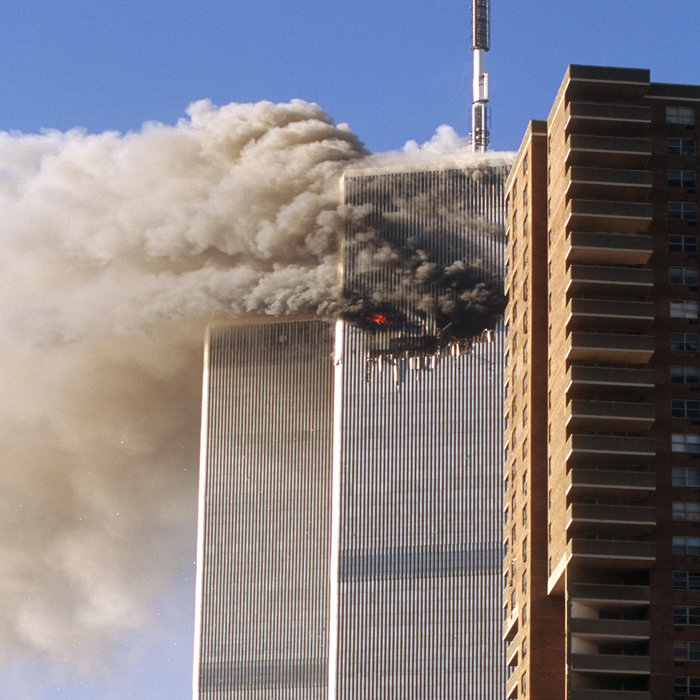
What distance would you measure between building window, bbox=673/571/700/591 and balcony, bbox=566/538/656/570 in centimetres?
172

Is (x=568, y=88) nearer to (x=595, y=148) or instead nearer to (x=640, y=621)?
(x=595, y=148)

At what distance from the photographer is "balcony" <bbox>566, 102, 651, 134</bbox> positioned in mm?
138625

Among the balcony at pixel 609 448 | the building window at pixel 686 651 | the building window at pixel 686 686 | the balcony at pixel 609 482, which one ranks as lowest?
the building window at pixel 686 686

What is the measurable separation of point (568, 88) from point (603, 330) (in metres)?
15.8

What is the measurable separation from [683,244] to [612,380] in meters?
10.6

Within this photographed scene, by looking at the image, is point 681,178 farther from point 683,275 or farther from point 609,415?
point 609,415

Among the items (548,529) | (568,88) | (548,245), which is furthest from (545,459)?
(568,88)

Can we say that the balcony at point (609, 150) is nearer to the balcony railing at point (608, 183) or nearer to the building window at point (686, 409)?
the balcony railing at point (608, 183)

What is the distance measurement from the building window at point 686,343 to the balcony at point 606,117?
13.6 metres

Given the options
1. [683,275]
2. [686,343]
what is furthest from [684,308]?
[686,343]

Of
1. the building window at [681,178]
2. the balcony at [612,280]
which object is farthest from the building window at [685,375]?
the building window at [681,178]

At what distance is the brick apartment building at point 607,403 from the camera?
12800 cm

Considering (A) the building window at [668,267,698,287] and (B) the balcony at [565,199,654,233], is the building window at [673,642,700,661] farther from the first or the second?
(B) the balcony at [565,199,654,233]

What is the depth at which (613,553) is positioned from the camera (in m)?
128
